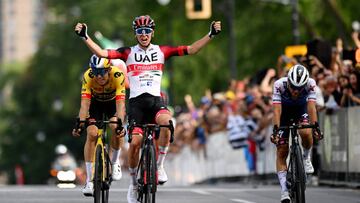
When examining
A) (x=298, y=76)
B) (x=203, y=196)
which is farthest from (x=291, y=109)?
(x=203, y=196)

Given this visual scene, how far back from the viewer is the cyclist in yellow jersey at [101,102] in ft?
60.5

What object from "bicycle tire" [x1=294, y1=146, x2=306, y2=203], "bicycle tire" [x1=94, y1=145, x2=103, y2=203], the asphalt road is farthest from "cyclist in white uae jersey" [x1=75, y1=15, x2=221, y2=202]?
the asphalt road

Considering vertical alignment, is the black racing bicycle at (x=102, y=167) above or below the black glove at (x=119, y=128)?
below

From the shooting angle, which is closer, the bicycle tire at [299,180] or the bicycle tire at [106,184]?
the bicycle tire at [299,180]

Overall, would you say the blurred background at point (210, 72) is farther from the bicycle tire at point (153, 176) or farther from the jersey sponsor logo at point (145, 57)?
the bicycle tire at point (153, 176)

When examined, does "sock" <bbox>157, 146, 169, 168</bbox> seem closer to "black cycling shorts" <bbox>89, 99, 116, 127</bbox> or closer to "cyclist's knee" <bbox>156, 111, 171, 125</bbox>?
"cyclist's knee" <bbox>156, 111, 171, 125</bbox>

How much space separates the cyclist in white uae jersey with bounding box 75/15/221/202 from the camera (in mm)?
18172

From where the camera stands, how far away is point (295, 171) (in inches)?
696

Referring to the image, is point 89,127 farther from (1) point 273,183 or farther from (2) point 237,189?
(1) point 273,183

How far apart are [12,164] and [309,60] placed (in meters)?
79.9

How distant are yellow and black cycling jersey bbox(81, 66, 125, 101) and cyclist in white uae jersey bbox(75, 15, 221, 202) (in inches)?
6.9

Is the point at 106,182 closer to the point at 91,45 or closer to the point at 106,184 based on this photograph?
the point at 106,184

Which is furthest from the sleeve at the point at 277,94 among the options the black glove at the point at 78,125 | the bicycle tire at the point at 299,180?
the black glove at the point at 78,125

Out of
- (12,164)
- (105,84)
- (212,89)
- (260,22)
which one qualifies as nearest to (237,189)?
(105,84)
